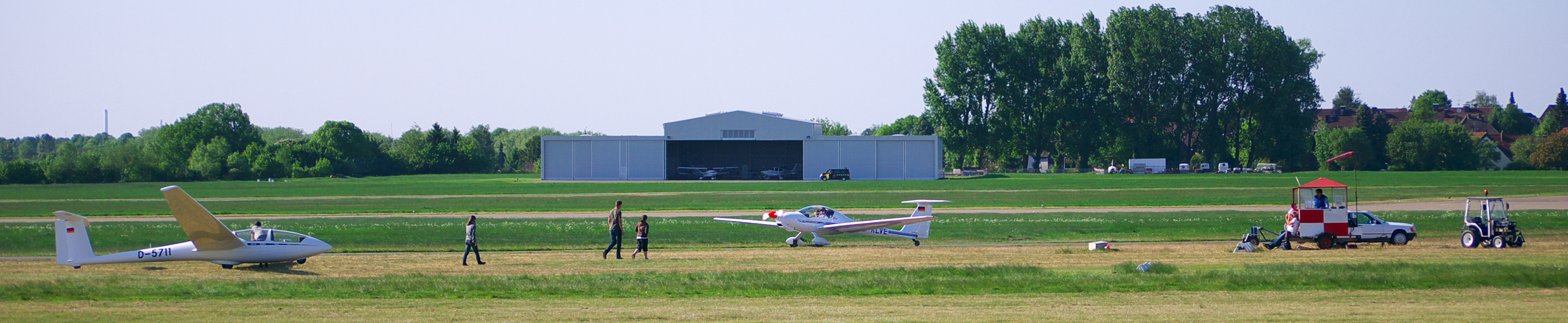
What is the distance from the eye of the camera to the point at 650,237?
28266mm

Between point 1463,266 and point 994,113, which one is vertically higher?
point 994,113

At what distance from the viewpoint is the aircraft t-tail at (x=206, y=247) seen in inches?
741

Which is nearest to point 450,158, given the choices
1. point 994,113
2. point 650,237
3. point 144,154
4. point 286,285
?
point 144,154

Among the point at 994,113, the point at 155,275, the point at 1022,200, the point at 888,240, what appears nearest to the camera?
the point at 155,275

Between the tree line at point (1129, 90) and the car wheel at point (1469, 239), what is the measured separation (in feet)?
255

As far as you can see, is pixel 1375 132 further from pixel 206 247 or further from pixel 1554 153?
pixel 206 247

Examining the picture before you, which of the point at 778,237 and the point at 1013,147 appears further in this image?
the point at 1013,147

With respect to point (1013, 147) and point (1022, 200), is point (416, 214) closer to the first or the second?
point (1022, 200)

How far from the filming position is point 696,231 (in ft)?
101

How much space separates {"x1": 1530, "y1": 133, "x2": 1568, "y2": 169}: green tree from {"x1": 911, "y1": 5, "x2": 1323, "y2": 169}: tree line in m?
24.7

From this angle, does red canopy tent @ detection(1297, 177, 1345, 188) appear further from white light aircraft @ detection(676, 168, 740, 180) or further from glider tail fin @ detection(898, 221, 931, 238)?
white light aircraft @ detection(676, 168, 740, 180)

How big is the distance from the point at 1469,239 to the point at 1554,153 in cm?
10172

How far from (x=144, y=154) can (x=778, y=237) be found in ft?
350

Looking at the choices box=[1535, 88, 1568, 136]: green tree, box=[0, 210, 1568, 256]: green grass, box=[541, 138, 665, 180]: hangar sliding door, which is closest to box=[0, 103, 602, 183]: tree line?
box=[541, 138, 665, 180]: hangar sliding door
